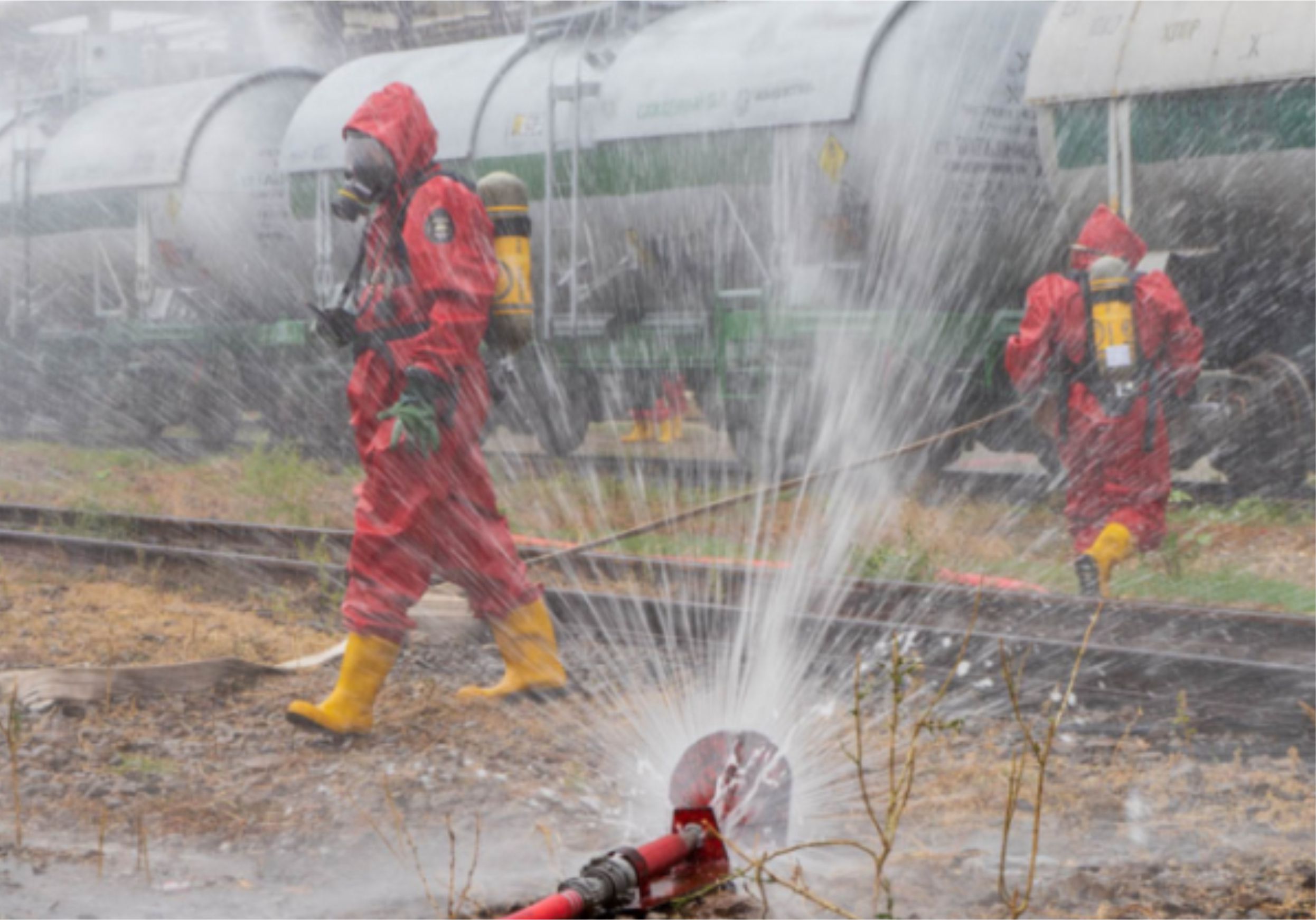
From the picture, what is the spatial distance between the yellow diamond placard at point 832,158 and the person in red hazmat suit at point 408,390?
5.07 m

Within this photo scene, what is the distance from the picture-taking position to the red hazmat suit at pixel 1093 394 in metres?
7.50

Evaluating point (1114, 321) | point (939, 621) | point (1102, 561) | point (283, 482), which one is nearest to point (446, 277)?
point (939, 621)

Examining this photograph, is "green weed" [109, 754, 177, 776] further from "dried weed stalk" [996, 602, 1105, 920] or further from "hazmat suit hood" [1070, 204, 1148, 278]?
"hazmat suit hood" [1070, 204, 1148, 278]

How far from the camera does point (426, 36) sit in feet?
47.8

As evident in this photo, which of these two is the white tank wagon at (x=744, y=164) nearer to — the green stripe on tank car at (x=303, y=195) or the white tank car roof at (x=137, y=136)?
the green stripe on tank car at (x=303, y=195)

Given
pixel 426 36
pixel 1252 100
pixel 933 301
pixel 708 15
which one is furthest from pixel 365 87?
pixel 1252 100

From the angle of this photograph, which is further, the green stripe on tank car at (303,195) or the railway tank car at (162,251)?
the railway tank car at (162,251)

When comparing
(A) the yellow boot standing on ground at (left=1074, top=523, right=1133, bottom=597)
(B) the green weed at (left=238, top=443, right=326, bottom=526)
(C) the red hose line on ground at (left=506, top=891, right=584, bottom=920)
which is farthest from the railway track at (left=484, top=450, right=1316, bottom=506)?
(C) the red hose line on ground at (left=506, top=891, right=584, bottom=920)

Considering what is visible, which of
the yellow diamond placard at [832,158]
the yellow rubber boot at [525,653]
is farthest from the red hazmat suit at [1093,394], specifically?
the yellow rubber boot at [525,653]

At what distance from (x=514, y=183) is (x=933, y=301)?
550 cm

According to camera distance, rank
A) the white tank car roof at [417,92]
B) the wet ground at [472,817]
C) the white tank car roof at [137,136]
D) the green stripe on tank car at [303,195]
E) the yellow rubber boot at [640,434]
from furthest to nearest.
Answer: the yellow rubber boot at [640,434] → the white tank car roof at [137,136] → the green stripe on tank car at [303,195] → the white tank car roof at [417,92] → the wet ground at [472,817]

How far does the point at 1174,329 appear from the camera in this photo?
771cm

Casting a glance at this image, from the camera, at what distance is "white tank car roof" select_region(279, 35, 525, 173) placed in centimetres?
1179

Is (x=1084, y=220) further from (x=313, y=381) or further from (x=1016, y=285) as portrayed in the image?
(x=313, y=381)
